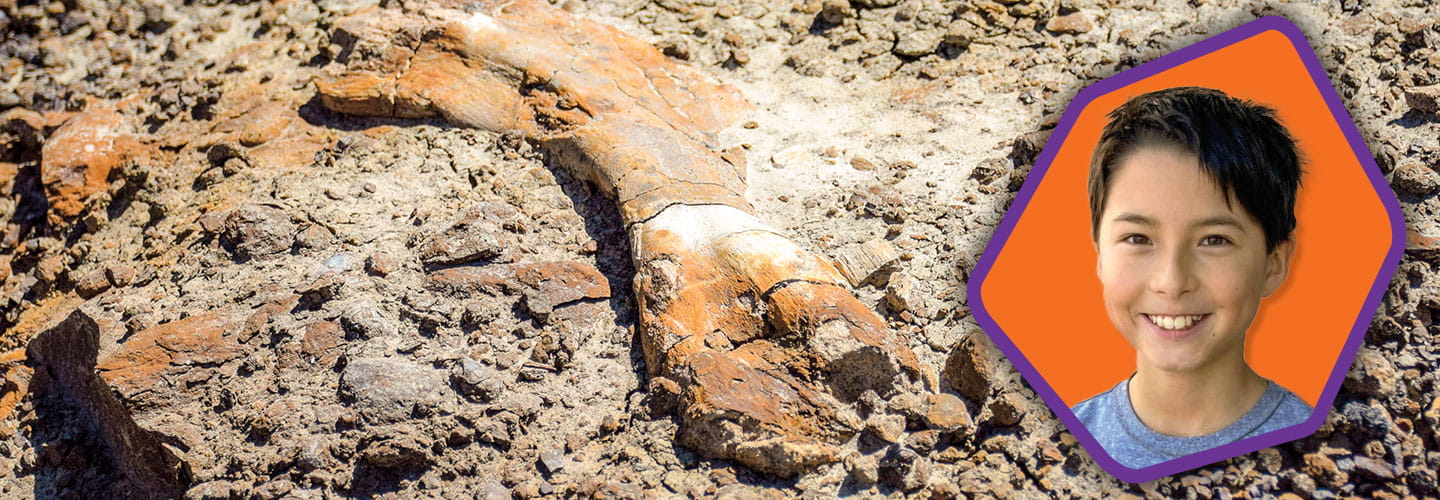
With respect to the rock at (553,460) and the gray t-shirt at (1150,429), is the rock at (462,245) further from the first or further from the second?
the gray t-shirt at (1150,429)

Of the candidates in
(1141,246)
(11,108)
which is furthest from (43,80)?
(1141,246)

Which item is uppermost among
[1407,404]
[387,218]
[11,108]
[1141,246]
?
[1141,246]

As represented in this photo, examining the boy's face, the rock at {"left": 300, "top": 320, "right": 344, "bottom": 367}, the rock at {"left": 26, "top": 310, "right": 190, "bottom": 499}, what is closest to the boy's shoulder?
the boy's face

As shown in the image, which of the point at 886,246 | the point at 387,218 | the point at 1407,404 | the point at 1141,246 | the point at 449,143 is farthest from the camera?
the point at 449,143

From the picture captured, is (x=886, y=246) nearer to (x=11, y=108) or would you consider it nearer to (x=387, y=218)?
(x=387, y=218)

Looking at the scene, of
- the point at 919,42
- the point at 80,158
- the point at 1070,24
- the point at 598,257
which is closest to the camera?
the point at 598,257

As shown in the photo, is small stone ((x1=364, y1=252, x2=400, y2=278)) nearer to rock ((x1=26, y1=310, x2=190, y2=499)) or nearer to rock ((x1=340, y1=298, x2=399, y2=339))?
rock ((x1=340, y1=298, x2=399, y2=339))

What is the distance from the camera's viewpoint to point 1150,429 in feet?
6.59

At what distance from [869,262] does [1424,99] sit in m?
1.38

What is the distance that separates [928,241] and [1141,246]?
41.1 inches

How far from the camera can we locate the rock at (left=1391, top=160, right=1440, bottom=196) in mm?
2617

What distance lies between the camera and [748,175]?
3.29 meters

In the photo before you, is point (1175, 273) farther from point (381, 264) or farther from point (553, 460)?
point (381, 264)

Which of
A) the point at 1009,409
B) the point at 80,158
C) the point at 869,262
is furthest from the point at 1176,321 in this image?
the point at 80,158
